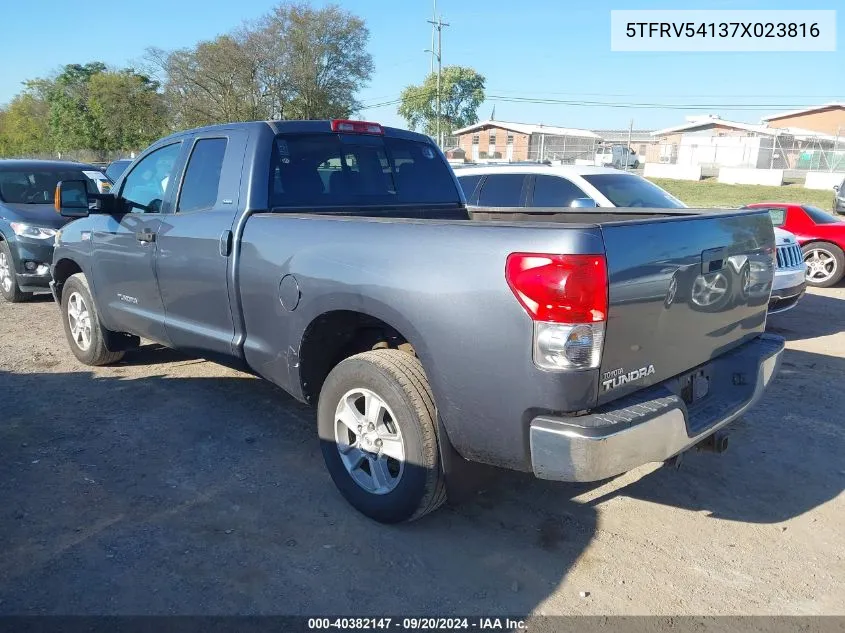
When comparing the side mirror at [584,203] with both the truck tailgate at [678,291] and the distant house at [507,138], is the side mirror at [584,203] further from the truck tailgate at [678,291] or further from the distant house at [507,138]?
the distant house at [507,138]

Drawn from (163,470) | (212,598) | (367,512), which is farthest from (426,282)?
(163,470)

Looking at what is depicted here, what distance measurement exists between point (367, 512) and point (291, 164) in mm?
2082

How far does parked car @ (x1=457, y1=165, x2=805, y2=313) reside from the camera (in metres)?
7.01

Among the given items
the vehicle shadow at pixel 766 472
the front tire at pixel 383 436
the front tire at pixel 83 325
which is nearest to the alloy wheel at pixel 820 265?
the vehicle shadow at pixel 766 472

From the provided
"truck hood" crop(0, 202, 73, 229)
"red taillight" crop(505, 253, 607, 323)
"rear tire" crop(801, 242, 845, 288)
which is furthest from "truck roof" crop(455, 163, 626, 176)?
"red taillight" crop(505, 253, 607, 323)

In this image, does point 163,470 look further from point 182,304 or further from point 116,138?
point 116,138

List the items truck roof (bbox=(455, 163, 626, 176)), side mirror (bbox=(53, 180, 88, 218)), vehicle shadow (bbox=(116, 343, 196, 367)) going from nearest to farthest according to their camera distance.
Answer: side mirror (bbox=(53, 180, 88, 218)), vehicle shadow (bbox=(116, 343, 196, 367)), truck roof (bbox=(455, 163, 626, 176))

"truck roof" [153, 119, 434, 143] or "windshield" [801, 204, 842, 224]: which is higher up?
"truck roof" [153, 119, 434, 143]

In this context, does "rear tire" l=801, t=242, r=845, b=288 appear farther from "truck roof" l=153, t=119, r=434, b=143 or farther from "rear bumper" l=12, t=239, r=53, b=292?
"rear bumper" l=12, t=239, r=53, b=292

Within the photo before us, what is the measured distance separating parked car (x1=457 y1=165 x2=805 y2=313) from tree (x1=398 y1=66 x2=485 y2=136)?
70.7m

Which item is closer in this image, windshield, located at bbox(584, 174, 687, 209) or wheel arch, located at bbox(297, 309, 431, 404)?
wheel arch, located at bbox(297, 309, 431, 404)

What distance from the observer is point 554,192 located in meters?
7.79

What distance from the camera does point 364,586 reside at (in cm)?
284

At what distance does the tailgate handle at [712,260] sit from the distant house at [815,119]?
68763 mm
